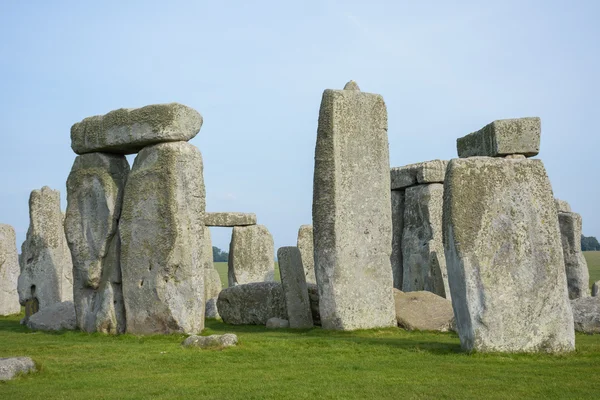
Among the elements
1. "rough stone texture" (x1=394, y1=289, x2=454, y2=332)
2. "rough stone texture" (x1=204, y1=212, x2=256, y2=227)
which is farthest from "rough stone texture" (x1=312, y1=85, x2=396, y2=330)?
"rough stone texture" (x1=204, y1=212, x2=256, y2=227)

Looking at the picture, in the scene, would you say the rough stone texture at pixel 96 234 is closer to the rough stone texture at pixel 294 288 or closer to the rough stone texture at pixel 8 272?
the rough stone texture at pixel 294 288

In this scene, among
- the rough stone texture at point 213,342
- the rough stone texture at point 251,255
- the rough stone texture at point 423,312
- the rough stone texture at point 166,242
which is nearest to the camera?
the rough stone texture at point 213,342

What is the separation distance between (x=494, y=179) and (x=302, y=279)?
5798 mm

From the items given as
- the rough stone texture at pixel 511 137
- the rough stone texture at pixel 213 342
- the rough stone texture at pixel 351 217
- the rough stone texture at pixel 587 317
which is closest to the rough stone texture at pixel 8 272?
the rough stone texture at pixel 351 217

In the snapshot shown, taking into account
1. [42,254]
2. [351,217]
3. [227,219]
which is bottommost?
[42,254]

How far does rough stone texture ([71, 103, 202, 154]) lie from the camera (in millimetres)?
12859

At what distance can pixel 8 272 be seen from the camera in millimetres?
21109

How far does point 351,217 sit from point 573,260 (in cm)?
848

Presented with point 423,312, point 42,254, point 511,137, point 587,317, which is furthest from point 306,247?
point 511,137

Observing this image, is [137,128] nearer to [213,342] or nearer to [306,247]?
[213,342]

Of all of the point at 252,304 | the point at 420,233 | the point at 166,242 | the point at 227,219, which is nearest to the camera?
the point at 166,242

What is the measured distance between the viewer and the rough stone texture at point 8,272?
20.9m

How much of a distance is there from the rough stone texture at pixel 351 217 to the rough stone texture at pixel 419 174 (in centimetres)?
571

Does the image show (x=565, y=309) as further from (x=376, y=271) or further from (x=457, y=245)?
(x=376, y=271)
